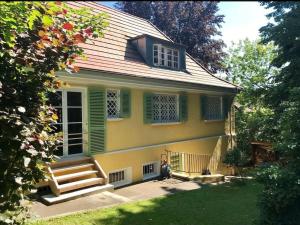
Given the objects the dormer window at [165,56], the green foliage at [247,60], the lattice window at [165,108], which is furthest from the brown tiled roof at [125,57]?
the green foliage at [247,60]

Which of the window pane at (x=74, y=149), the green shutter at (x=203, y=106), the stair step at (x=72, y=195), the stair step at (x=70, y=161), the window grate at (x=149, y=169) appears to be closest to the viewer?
the stair step at (x=72, y=195)

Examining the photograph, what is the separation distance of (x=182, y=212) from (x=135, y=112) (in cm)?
482

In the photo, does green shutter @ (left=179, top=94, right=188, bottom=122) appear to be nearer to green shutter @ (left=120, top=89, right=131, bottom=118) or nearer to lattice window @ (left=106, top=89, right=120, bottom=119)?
green shutter @ (left=120, top=89, right=131, bottom=118)

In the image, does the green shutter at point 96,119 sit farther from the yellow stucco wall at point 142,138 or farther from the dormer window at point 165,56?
the dormer window at point 165,56

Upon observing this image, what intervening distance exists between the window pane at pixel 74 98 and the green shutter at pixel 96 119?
0.33m

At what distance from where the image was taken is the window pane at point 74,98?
939 cm

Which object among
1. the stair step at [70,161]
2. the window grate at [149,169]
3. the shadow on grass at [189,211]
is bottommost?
the shadow on grass at [189,211]

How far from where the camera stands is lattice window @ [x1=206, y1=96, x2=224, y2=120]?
16062 millimetres

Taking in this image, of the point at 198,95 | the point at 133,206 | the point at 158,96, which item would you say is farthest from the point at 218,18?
the point at 133,206

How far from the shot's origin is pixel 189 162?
526 inches

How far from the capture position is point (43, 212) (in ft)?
22.5

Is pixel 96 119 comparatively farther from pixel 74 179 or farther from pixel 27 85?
pixel 27 85

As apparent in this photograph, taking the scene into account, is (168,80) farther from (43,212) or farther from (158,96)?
(43,212)

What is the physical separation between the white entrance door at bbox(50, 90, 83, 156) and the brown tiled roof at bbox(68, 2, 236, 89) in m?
1.05
